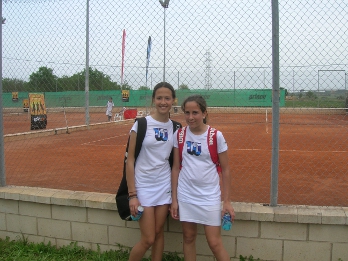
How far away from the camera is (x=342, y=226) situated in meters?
3.22

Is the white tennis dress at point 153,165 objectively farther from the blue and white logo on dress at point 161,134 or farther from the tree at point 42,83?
the tree at point 42,83

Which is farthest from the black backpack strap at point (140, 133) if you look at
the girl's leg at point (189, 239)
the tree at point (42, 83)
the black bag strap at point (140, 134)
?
the tree at point (42, 83)

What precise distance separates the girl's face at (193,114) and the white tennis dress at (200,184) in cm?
11

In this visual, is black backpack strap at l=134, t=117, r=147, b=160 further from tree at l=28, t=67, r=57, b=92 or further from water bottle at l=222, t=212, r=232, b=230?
tree at l=28, t=67, r=57, b=92

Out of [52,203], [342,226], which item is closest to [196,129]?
[342,226]

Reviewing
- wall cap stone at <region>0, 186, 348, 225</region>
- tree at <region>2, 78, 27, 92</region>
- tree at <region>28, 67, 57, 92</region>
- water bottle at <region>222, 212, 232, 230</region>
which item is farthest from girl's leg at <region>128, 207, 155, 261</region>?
tree at <region>28, 67, 57, 92</region>

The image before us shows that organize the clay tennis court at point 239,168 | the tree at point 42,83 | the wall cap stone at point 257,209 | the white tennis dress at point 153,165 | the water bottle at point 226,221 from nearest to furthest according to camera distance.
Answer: the water bottle at point 226,221 → the white tennis dress at point 153,165 → the wall cap stone at point 257,209 → the clay tennis court at point 239,168 → the tree at point 42,83

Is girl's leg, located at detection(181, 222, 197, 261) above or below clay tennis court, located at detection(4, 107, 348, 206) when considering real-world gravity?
above

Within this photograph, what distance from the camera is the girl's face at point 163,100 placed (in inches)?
115

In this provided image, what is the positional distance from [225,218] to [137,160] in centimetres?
87

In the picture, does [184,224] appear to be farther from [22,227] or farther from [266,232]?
[22,227]

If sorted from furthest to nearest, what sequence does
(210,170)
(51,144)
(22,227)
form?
(51,144) → (22,227) → (210,170)

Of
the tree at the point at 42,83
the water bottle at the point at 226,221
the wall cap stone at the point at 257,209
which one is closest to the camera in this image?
the water bottle at the point at 226,221

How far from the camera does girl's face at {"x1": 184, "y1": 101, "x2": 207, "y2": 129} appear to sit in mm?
2832
